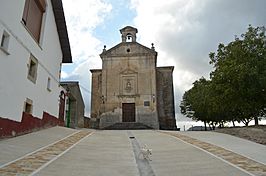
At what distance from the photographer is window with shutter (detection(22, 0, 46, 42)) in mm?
12811

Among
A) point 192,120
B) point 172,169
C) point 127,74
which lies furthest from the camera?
point 192,120

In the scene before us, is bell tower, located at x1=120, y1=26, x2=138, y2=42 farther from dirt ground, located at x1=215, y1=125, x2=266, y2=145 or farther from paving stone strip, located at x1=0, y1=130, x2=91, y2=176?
paving stone strip, located at x1=0, y1=130, x2=91, y2=176

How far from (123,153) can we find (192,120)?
29237mm

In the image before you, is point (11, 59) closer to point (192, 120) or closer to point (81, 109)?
point (81, 109)

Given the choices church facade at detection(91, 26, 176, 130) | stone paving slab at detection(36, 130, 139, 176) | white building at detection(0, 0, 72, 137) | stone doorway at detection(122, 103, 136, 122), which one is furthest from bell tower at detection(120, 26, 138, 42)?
stone paving slab at detection(36, 130, 139, 176)

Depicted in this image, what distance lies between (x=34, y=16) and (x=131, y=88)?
60.1ft

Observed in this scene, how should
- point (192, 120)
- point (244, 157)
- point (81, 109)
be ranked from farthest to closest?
point (192, 120)
point (81, 109)
point (244, 157)

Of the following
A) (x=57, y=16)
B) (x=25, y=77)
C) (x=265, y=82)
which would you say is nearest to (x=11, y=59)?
(x=25, y=77)

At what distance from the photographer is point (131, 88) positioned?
31047mm

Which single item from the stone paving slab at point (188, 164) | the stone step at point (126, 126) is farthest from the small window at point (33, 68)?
the stone step at point (126, 126)

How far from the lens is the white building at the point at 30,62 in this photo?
1028 cm

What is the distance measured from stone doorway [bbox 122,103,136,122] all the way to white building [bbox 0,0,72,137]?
12.3 meters

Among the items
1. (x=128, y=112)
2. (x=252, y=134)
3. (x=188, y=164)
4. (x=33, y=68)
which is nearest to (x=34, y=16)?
(x=33, y=68)

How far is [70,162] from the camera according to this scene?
7.05 meters
